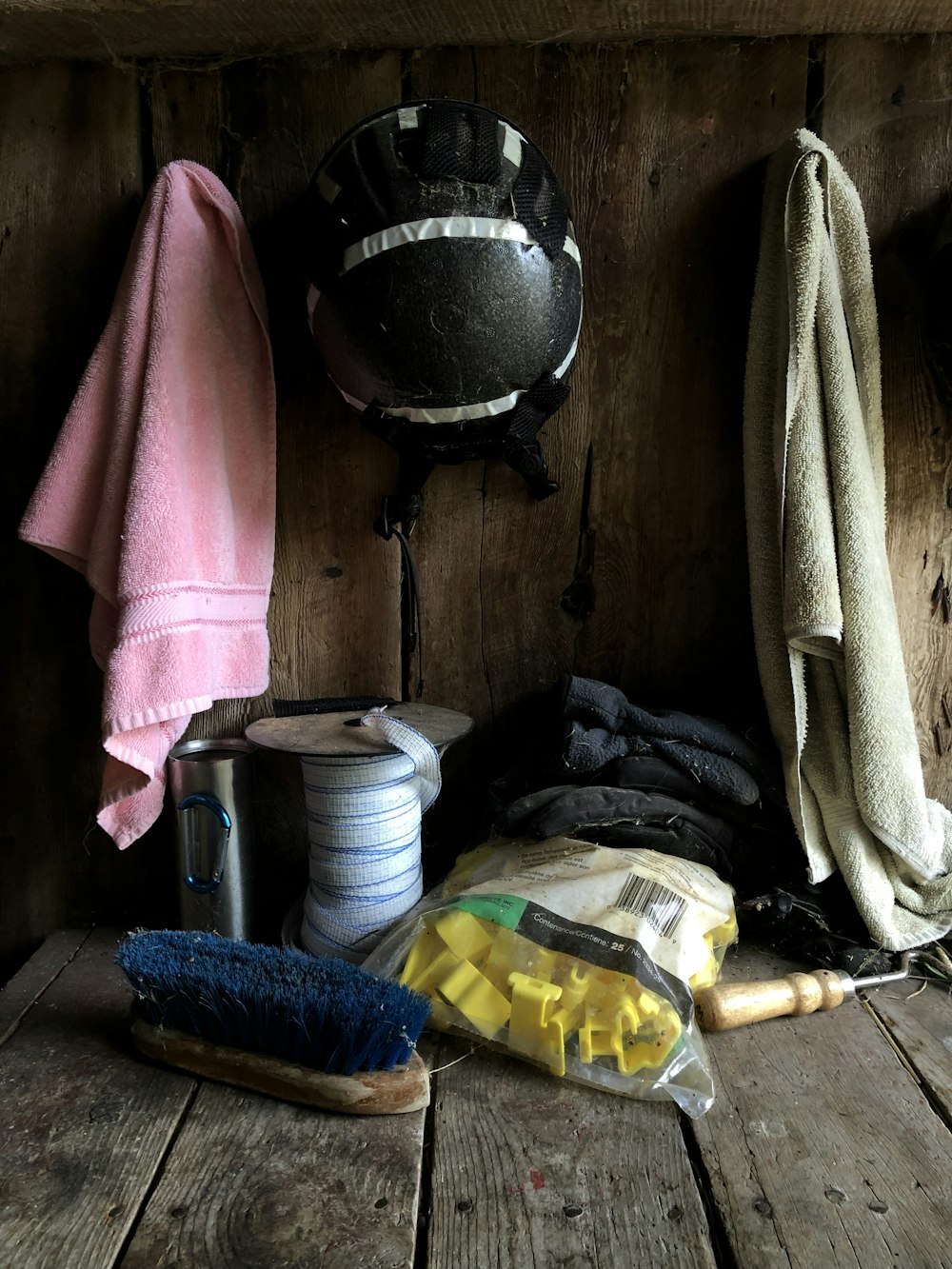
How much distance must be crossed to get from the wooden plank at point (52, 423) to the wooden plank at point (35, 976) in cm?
10

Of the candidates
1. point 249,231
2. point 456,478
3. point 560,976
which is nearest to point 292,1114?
point 560,976

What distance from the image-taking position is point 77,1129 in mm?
887

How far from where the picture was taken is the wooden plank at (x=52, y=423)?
130 cm

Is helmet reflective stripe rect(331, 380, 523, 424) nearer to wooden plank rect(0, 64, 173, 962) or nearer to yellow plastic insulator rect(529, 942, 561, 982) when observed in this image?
wooden plank rect(0, 64, 173, 962)

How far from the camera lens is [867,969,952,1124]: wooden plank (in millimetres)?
952

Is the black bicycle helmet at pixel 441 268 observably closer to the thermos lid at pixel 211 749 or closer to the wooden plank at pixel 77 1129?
the thermos lid at pixel 211 749

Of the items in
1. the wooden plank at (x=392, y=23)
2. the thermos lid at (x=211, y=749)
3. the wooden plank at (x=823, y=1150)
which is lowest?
the wooden plank at (x=823, y=1150)

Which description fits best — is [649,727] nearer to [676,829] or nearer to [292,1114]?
[676,829]

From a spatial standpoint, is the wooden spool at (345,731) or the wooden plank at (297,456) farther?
the wooden plank at (297,456)

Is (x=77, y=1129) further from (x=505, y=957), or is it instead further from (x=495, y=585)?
(x=495, y=585)

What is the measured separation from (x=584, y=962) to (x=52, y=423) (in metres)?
1.07

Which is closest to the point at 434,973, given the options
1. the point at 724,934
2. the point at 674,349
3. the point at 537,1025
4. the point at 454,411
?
the point at 537,1025

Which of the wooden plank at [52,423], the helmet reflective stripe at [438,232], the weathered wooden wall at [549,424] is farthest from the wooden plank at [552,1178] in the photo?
the helmet reflective stripe at [438,232]

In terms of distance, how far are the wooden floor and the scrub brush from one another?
27 mm
